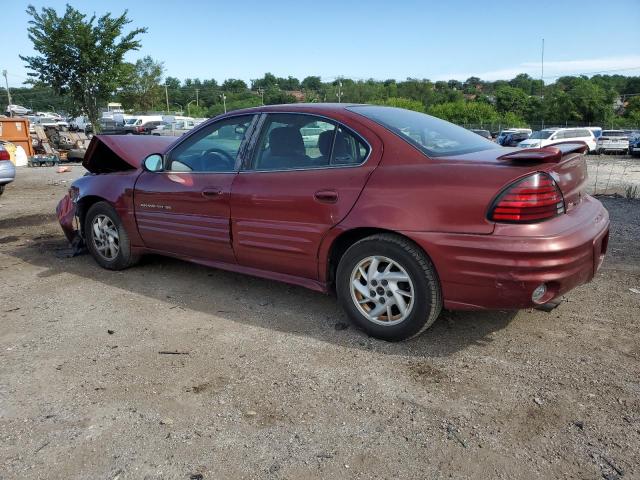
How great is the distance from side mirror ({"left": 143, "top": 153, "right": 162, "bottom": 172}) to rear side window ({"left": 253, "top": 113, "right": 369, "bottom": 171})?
1.09 metres

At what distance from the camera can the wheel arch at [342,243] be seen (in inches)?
133

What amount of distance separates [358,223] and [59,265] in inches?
150

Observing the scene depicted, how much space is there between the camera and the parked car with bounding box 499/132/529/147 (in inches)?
1339

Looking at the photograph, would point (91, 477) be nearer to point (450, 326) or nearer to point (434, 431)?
point (434, 431)

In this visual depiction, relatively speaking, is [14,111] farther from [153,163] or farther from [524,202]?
[524,202]

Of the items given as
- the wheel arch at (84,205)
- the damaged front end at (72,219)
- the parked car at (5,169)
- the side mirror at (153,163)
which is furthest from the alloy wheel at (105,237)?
the parked car at (5,169)

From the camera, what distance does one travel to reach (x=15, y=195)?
11227 mm

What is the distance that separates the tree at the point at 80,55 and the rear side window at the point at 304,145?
83.1 feet

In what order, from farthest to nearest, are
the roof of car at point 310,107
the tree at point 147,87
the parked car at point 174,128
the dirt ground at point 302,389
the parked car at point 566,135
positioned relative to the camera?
the tree at point 147,87, the parked car at point 174,128, the parked car at point 566,135, the roof of car at point 310,107, the dirt ground at point 302,389

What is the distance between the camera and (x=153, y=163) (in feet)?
15.2

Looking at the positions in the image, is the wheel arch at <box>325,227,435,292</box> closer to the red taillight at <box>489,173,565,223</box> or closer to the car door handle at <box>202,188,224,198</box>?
→ the red taillight at <box>489,173,565,223</box>

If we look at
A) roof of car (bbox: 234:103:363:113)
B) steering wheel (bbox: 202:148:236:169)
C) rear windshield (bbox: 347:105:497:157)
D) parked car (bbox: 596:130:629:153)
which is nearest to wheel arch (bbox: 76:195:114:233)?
steering wheel (bbox: 202:148:236:169)

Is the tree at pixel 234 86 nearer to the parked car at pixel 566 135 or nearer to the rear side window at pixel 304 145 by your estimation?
the parked car at pixel 566 135

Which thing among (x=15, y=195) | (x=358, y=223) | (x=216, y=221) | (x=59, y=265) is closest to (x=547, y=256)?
(x=358, y=223)
